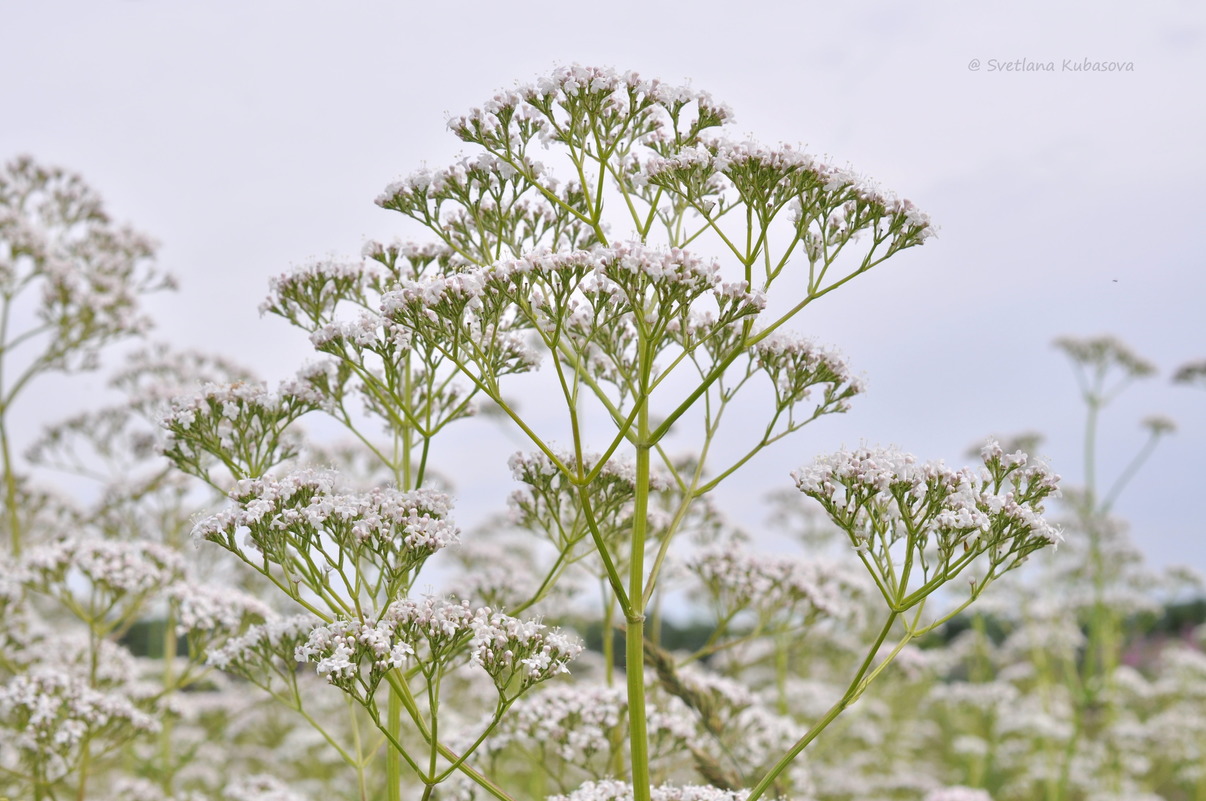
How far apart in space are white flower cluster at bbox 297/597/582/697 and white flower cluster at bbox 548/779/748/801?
663mm

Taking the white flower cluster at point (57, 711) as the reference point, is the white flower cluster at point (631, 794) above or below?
below

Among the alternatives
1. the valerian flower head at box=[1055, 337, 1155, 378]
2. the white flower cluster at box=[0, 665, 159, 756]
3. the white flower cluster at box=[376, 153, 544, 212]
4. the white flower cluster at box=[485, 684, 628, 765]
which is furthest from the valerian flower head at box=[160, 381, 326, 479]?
the valerian flower head at box=[1055, 337, 1155, 378]

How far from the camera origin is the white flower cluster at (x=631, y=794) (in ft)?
13.8

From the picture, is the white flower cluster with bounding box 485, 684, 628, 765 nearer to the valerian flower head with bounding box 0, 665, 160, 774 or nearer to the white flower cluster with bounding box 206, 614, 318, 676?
the white flower cluster with bounding box 206, 614, 318, 676

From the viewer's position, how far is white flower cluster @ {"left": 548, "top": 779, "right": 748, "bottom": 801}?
4.21 metres

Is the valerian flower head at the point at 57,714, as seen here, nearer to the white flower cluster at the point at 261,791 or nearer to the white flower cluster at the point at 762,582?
the white flower cluster at the point at 261,791

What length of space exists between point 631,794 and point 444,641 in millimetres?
1136

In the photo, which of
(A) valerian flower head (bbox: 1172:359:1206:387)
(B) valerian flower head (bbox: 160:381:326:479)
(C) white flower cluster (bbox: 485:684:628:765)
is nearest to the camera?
(B) valerian flower head (bbox: 160:381:326:479)

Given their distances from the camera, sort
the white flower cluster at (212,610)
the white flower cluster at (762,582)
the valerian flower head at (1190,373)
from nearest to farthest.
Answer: the white flower cluster at (212,610)
the white flower cluster at (762,582)
the valerian flower head at (1190,373)

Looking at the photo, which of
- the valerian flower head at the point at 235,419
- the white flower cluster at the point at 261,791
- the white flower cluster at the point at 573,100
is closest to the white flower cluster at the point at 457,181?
the white flower cluster at the point at 573,100

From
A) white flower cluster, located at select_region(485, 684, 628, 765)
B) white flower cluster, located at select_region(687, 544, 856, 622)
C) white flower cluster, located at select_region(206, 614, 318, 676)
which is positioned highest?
white flower cluster, located at select_region(687, 544, 856, 622)

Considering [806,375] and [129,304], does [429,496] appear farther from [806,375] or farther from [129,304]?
[129,304]

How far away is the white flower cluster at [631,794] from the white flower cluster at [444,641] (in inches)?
26.1

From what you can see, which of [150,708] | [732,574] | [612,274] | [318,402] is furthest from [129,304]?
[612,274]
